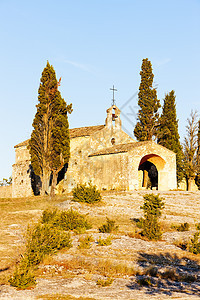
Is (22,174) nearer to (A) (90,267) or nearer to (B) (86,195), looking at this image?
(B) (86,195)

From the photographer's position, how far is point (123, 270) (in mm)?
10297

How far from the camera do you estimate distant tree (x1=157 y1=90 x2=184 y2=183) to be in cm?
4197

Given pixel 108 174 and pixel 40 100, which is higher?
pixel 40 100

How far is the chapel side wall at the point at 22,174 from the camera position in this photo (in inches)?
1617

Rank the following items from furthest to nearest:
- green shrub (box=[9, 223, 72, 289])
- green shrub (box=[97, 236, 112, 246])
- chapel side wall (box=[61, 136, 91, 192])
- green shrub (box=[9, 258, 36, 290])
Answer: chapel side wall (box=[61, 136, 91, 192]), green shrub (box=[97, 236, 112, 246]), green shrub (box=[9, 223, 72, 289]), green shrub (box=[9, 258, 36, 290])

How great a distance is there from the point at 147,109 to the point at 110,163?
10548 mm

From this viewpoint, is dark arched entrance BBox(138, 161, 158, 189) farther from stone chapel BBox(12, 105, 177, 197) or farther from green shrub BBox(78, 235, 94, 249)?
green shrub BBox(78, 235, 94, 249)

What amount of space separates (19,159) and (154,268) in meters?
35.8

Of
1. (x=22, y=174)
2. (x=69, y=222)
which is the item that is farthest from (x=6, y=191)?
(x=69, y=222)

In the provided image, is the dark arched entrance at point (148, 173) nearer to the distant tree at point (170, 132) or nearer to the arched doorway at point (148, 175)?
the arched doorway at point (148, 175)

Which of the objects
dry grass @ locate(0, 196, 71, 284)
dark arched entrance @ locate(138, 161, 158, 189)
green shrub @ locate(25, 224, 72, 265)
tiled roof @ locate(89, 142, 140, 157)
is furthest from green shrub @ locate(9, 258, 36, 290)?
dark arched entrance @ locate(138, 161, 158, 189)

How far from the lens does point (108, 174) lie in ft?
109

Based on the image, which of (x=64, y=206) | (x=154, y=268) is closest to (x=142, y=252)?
(x=154, y=268)

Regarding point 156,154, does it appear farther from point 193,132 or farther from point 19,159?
point 19,159
